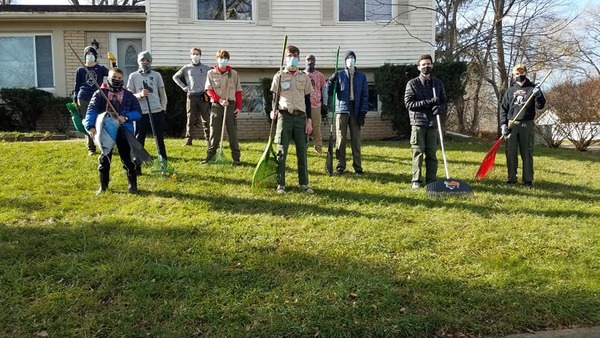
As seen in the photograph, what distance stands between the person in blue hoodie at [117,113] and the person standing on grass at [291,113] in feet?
6.43

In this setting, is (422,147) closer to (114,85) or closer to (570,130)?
→ (114,85)

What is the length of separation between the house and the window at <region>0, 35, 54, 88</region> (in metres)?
0.03

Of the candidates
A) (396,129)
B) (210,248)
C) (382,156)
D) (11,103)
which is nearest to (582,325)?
(210,248)

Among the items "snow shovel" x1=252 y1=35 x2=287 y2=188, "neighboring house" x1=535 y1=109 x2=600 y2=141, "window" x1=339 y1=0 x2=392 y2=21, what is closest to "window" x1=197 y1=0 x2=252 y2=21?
"window" x1=339 y1=0 x2=392 y2=21

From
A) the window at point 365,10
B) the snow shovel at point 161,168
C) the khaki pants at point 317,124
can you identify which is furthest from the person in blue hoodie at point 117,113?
the window at point 365,10

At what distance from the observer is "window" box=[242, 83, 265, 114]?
1533cm

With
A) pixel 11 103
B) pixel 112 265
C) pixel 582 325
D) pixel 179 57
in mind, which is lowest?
pixel 582 325

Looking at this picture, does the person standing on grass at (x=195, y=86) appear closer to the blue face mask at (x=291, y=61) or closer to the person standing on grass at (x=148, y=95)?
the person standing on grass at (x=148, y=95)

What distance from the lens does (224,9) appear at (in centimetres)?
1479

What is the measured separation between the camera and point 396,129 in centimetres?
1452

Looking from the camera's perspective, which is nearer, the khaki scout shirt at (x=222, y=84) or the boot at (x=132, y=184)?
the boot at (x=132, y=184)

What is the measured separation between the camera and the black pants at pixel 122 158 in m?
6.34

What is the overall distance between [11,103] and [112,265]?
11.5m

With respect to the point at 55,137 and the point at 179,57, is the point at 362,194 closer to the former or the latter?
the point at 55,137
